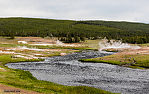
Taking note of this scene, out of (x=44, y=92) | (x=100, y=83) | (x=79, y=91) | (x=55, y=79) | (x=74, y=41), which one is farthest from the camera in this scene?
(x=74, y=41)

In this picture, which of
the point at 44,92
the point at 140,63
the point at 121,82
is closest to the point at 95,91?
the point at 44,92

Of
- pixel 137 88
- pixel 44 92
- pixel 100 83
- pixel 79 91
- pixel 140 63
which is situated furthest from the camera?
pixel 140 63

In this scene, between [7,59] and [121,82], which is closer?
[121,82]

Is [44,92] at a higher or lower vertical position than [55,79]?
higher

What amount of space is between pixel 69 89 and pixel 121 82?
13.7 metres

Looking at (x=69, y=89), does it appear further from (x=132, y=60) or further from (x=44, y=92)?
(x=132, y=60)

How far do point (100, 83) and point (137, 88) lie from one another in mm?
7529

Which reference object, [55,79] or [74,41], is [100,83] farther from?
[74,41]

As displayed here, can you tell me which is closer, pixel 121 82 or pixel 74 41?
pixel 121 82

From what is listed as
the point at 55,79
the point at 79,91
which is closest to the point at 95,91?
the point at 79,91

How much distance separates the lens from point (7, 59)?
229 ft

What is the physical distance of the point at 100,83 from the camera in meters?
39.7

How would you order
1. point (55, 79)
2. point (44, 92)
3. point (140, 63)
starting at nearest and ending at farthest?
point (44, 92)
point (55, 79)
point (140, 63)

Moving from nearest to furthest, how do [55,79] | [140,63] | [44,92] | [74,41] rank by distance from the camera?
[44,92] < [55,79] < [140,63] < [74,41]
